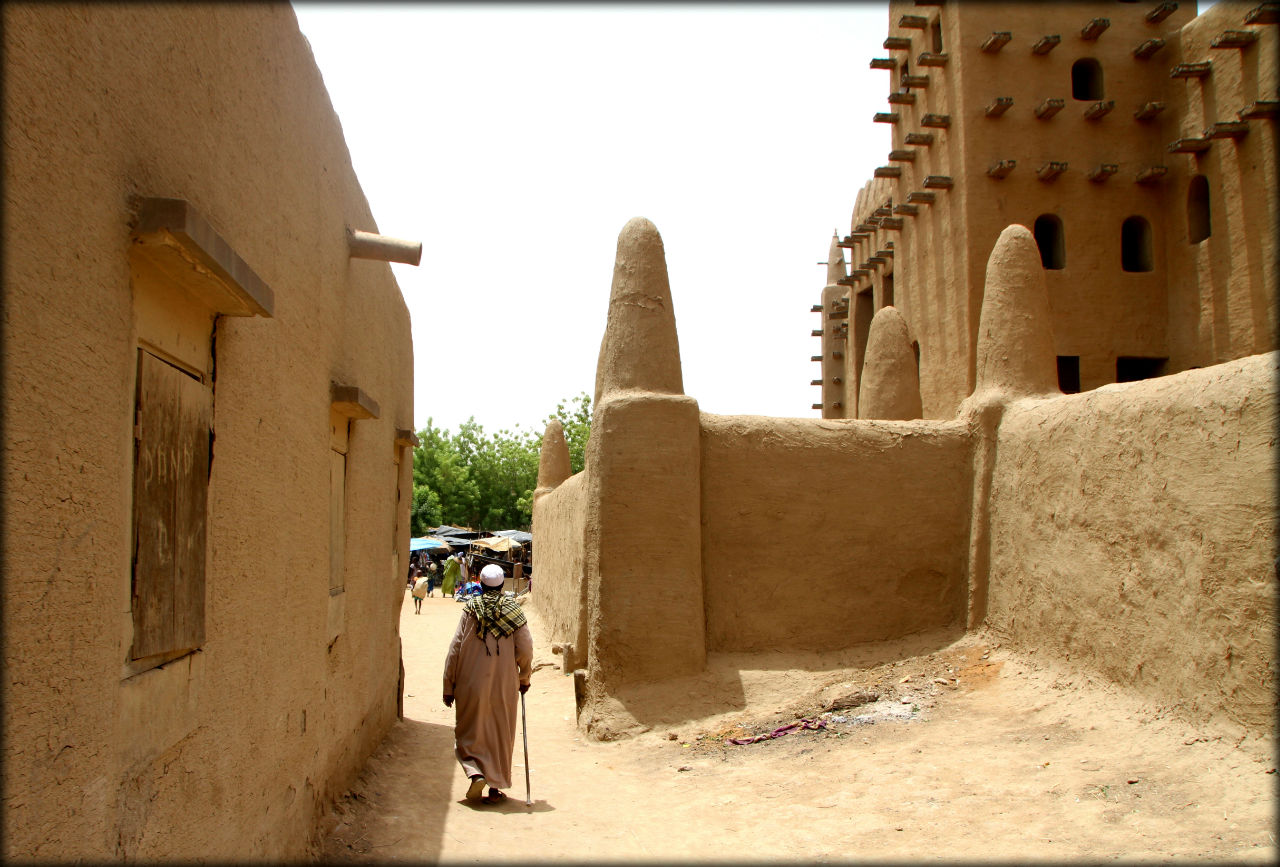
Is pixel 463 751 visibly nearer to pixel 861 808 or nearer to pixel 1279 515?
pixel 861 808

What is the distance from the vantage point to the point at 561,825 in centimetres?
573

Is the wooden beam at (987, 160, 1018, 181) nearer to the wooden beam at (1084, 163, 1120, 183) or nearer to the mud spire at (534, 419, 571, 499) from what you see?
the wooden beam at (1084, 163, 1120, 183)

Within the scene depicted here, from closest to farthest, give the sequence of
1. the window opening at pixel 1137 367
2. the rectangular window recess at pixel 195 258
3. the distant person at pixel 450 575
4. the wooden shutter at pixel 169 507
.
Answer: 1. the rectangular window recess at pixel 195 258
2. the wooden shutter at pixel 169 507
3. the window opening at pixel 1137 367
4. the distant person at pixel 450 575

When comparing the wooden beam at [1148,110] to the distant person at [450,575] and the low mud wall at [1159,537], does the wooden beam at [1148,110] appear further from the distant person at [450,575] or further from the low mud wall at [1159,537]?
the distant person at [450,575]

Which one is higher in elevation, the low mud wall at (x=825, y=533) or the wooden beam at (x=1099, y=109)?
the wooden beam at (x=1099, y=109)

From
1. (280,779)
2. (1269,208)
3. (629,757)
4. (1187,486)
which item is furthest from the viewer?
(1269,208)

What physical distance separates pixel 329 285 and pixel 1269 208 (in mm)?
12255

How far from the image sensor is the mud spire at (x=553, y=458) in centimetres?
2286

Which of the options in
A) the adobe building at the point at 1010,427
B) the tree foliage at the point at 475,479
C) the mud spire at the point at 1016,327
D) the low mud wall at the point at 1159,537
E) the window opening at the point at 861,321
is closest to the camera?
the low mud wall at the point at 1159,537

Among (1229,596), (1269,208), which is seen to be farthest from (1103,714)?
(1269,208)

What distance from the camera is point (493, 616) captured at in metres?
6.69

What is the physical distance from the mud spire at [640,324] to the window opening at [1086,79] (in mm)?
8619

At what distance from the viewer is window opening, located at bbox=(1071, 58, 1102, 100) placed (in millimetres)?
14523

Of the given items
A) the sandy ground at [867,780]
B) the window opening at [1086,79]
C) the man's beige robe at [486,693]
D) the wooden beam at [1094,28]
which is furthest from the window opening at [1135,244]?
the man's beige robe at [486,693]
